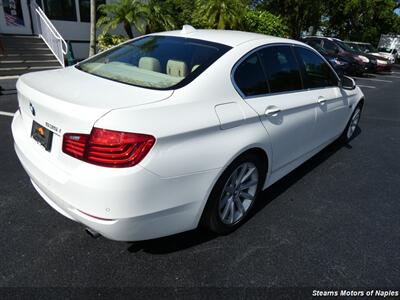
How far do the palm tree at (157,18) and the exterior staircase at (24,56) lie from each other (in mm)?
4032

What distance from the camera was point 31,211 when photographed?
2.86 meters

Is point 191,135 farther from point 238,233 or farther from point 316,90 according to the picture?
point 316,90

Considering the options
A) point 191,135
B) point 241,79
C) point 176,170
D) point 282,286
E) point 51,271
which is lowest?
point 51,271

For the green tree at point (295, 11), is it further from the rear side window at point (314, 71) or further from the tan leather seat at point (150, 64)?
the tan leather seat at point (150, 64)

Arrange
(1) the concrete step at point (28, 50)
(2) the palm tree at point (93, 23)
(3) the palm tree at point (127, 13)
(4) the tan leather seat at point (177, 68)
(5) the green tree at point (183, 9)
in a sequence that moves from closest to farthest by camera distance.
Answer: (4) the tan leather seat at point (177, 68) < (2) the palm tree at point (93, 23) < (1) the concrete step at point (28, 50) < (3) the palm tree at point (127, 13) < (5) the green tree at point (183, 9)

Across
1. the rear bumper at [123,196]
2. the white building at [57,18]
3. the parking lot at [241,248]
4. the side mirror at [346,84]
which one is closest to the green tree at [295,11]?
the white building at [57,18]

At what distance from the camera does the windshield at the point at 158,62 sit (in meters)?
2.35

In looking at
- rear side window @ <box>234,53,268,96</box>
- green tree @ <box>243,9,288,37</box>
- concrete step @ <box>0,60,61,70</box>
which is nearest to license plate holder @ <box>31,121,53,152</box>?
rear side window @ <box>234,53,268,96</box>

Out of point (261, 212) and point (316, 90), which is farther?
point (316, 90)

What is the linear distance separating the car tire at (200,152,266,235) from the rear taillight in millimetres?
699

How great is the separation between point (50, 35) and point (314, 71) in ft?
34.2

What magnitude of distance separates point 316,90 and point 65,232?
9.46 ft

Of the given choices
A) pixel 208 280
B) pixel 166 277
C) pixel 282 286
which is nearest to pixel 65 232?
pixel 166 277

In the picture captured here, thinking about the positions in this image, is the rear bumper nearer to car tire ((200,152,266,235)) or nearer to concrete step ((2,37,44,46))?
car tire ((200,152,266,235))
